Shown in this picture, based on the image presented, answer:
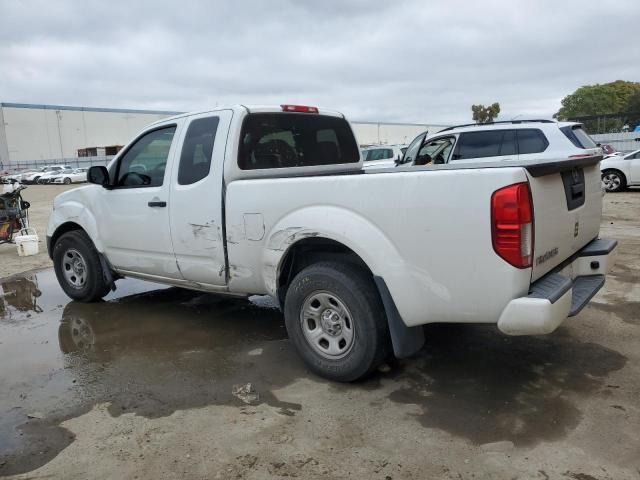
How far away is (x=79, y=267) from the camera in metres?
5.98

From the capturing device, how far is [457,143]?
10305 millimetres

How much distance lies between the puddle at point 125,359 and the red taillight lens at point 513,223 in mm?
1600

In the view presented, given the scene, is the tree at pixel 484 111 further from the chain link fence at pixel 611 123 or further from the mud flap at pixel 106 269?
the mud flap at pixel 106 269

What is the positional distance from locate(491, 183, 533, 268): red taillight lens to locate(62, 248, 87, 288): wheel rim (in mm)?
4588

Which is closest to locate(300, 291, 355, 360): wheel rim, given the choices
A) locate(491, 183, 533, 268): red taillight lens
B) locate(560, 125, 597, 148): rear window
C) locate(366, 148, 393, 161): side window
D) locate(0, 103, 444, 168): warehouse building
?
locate(491, 183, 533, 268): red taillight lens

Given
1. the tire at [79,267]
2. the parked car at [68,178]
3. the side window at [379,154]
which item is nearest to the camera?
the tire at [79,267]

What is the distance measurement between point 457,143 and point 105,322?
7.35 m

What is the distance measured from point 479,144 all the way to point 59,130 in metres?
79.1

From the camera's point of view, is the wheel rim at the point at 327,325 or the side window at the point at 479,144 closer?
the wheel rim at the point at 327,325

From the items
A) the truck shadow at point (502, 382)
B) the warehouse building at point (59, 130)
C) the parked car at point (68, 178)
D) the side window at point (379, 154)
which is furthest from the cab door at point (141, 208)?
the warehouse building at point (59, 130)

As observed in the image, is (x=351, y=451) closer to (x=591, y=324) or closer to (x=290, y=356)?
(x=290, y=356)

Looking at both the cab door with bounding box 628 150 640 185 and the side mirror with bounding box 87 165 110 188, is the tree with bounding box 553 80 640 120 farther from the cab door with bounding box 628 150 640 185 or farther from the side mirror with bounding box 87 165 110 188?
the side mirror with bounding box 87 165 110 188

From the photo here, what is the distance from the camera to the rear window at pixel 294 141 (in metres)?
4.46

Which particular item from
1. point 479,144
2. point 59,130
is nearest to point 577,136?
point 479,144
